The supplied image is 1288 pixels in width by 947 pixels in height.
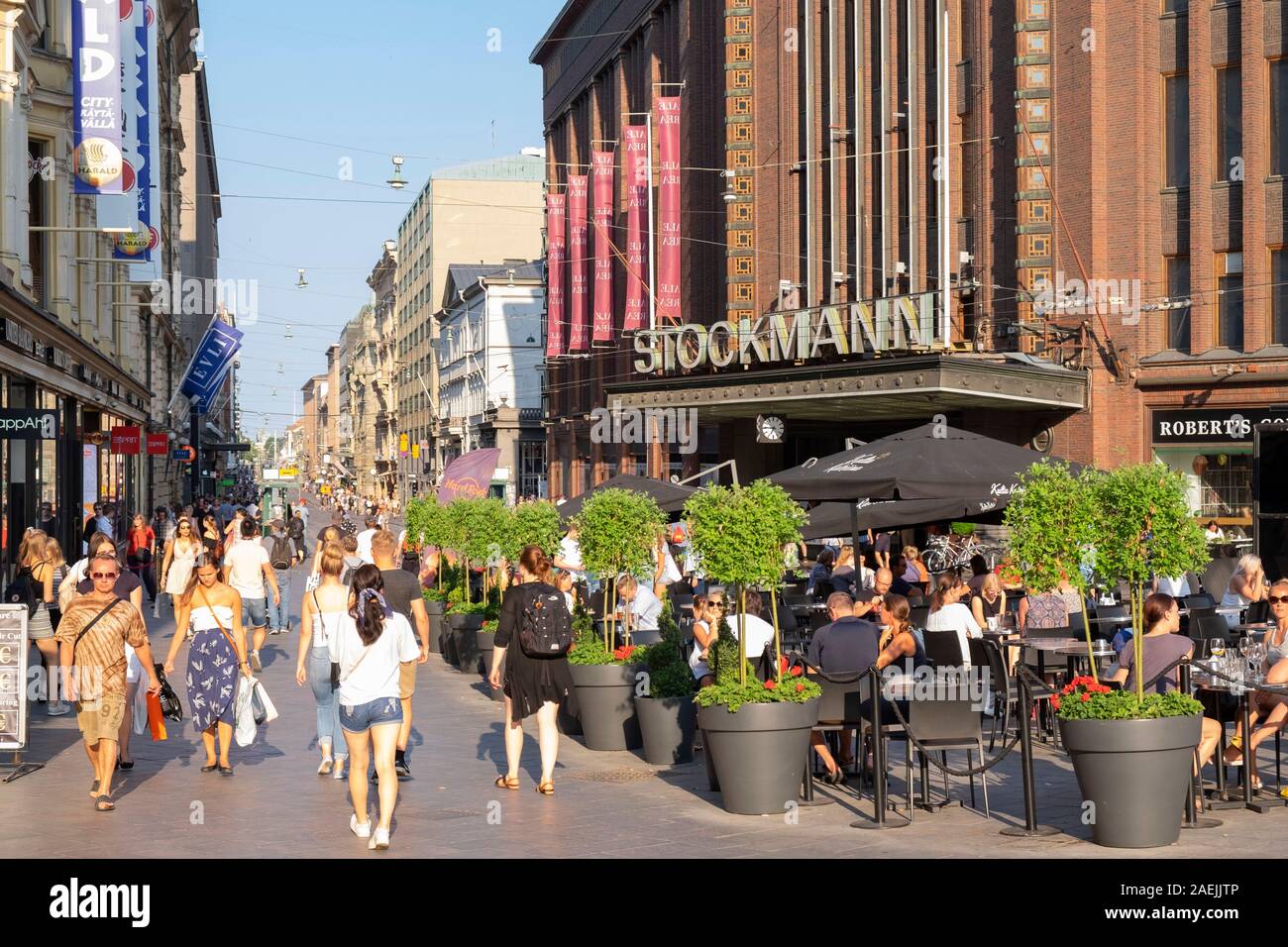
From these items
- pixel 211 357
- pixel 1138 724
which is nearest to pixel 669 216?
pixel 211 357

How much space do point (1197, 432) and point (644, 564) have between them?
1837 centimetres

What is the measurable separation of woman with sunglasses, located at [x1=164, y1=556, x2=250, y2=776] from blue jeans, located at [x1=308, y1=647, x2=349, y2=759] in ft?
2.14

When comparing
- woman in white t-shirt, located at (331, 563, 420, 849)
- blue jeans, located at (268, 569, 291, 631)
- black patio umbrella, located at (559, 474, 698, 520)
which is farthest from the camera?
blue jeans, located at (268, 569, 291, 631)

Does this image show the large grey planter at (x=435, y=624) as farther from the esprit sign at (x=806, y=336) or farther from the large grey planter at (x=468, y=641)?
the esprit sign at (x=806, y=336)

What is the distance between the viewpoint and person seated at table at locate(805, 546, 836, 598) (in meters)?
22.2

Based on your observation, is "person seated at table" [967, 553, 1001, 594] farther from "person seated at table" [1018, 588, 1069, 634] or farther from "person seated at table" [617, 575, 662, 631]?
"person seated at table" [617, 575, 662, 631]

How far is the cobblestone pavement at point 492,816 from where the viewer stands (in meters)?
9.73

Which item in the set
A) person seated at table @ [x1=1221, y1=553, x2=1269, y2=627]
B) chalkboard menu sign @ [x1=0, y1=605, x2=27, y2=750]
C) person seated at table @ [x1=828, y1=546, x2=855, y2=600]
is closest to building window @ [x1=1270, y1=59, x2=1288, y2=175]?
person seated at table @ [x1=828, y1=546, x2=855, y2=600]

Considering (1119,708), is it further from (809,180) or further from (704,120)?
(704,120)

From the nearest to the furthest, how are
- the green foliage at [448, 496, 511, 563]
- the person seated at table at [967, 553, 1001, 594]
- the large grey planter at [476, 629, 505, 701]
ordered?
1. the person seated at table at [967, 553, 1001, 594]
2. the large grey planter at [476, 629, 505, 701]
3. the green foliage at [448, 496, 511, 563]

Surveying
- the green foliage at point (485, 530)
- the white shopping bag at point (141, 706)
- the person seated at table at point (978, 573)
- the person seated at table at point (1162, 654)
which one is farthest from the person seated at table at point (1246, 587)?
the white shopping bag at point (141, 706)

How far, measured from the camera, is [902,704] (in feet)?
37.9

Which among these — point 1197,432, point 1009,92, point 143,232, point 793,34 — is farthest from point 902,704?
point 793,34

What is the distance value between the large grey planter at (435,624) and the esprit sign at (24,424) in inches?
245
